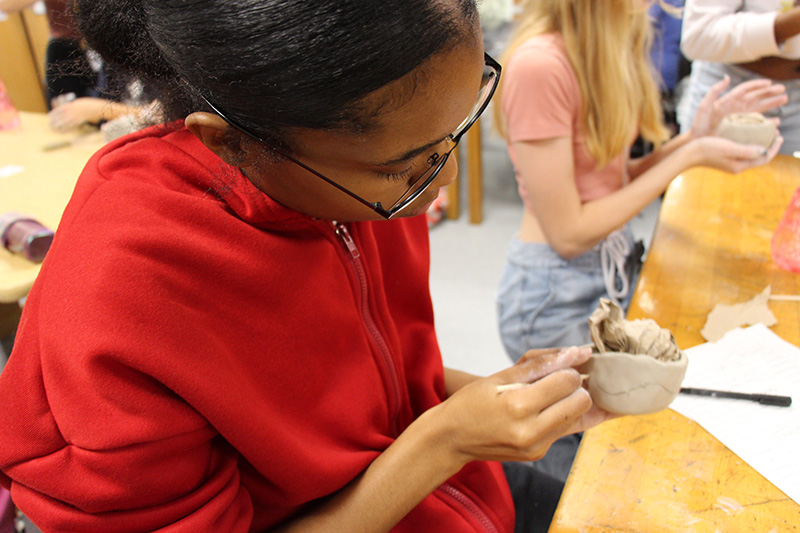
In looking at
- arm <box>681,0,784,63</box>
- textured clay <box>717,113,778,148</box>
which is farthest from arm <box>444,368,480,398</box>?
arm <box>681,0,784,63</box>

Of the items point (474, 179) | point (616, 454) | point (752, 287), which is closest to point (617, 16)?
point (752, 287)

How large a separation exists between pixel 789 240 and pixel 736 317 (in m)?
0.25

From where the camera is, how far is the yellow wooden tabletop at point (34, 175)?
3.98 feet

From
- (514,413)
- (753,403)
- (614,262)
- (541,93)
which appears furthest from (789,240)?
(514,413)

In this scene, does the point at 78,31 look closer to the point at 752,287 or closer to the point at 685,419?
the point at 685,419

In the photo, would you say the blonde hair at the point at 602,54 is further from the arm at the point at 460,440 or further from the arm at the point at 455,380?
the arm at the point at 460,440

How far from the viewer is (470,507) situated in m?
0.82

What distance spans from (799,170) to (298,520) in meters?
1.57

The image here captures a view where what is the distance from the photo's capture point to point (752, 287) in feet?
3.59

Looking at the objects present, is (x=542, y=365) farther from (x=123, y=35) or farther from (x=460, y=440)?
(x=123, y=35)

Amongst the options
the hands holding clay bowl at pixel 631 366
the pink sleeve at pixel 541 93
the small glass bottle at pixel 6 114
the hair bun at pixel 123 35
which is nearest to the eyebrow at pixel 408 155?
the hair bun at pixel 123 35

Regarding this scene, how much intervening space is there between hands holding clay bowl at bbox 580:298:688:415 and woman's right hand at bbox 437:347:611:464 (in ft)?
0.23

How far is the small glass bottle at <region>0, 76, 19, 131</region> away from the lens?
1.99 metres

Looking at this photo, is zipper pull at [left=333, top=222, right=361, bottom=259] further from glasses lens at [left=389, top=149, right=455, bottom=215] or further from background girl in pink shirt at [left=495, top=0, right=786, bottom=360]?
background girl in pink shirt at [left=495, top=0, right=786, bottom=360]
